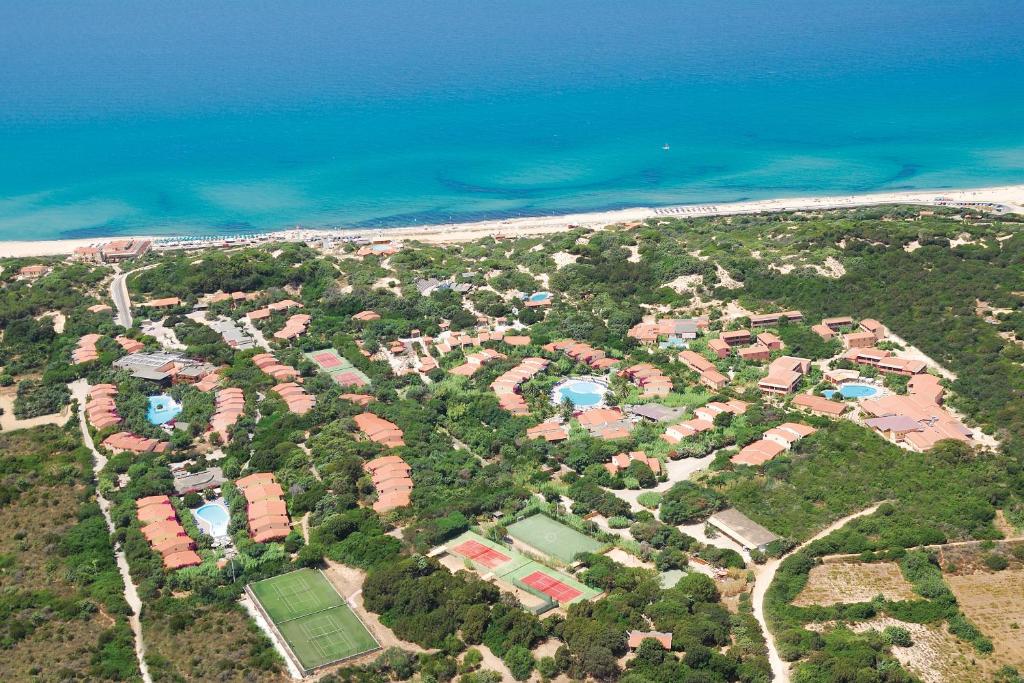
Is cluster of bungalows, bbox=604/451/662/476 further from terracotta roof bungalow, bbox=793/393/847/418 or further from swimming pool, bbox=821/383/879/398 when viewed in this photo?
swimming pool, bbox=821/383/879/398

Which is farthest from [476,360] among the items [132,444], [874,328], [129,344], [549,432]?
[874,328]

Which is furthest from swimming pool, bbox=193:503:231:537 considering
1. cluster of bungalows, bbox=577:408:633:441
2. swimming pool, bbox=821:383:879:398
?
swimming pool, bbox=821:383:879:398

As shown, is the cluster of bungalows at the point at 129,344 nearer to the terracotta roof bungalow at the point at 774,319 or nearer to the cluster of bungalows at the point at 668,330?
the cluster of bungalows at the point at 668,330

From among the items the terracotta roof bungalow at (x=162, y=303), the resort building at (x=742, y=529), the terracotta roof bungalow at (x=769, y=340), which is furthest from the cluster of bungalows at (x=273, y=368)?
the terracotta roof bungalow at (x=769, y=340)

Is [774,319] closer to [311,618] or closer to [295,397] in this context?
[295,397]

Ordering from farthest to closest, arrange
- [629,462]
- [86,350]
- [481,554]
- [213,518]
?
[86,350]
[629,462]
[213,518]
[481,554]

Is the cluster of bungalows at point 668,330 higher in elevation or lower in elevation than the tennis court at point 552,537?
higher

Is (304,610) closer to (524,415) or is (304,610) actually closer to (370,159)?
(524,415)
